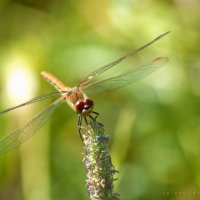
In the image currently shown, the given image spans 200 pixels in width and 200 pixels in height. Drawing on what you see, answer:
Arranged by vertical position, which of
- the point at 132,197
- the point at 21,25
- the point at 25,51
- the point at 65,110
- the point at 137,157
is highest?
the point at 21,25

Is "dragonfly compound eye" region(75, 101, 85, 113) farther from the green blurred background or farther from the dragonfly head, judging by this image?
the green blurred background

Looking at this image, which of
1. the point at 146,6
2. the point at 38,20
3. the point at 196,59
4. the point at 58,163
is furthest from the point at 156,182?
the point at 38,20

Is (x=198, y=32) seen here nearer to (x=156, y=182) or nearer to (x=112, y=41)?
(x=112, y=41)

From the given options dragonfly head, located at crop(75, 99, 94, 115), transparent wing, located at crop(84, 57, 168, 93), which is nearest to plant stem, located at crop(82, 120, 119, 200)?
dragonfly head, located at crop(75, 99, 94, 115)

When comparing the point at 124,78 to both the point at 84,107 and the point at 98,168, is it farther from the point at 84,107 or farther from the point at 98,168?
the point at 98,168

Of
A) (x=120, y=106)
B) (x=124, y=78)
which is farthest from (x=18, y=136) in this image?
(x=120, y=106)

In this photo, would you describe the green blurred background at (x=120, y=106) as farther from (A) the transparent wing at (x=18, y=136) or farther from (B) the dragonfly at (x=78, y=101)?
(A) the transparent wing at (x=18, y=136)
